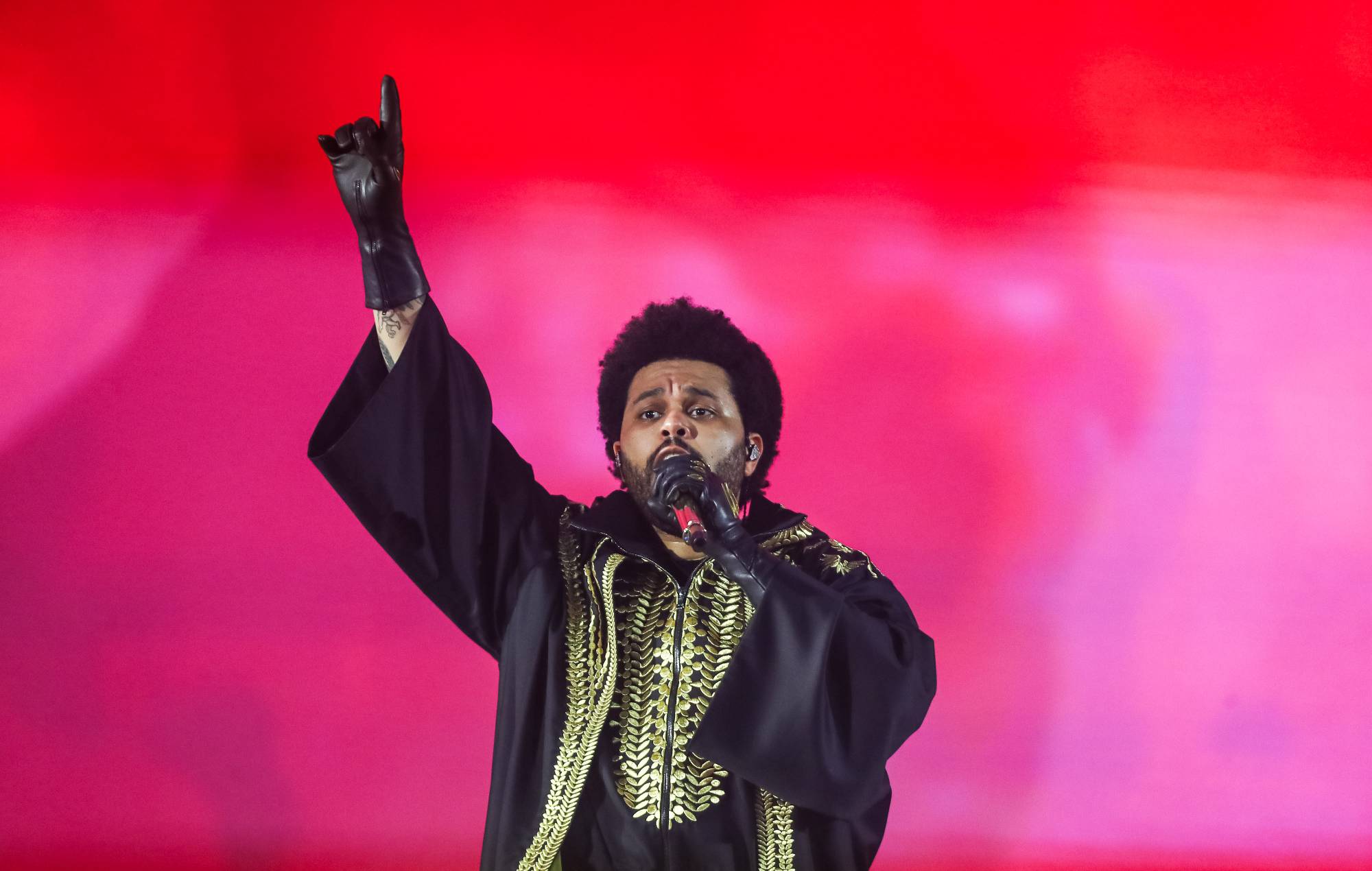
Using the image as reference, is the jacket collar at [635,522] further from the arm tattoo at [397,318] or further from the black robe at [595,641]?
the arm tattoo at [397,318]

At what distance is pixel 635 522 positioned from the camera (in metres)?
1.91

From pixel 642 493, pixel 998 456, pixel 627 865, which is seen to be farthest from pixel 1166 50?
pixel 627 865

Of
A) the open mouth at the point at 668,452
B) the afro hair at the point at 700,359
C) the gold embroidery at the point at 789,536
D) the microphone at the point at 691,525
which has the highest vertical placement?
the afro hair at the point at 700,359

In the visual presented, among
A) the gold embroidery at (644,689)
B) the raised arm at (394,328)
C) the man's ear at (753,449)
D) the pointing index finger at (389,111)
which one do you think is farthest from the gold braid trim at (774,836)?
the pointing index finger at (389,111)

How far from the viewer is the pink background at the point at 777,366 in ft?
8.43

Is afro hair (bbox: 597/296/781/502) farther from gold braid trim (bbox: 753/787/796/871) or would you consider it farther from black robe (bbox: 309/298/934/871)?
gold braid trim (bbox: 753/787/796/871)

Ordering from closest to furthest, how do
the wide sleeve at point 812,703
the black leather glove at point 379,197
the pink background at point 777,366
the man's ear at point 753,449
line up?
the wide sleeve at point 812,703
the black leather glove at point 379,197
the man's ear at point 753,449
the pink background at point 777,366

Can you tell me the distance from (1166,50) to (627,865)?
243cm

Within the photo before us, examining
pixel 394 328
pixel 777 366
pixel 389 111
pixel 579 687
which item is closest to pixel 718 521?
pixel 579 687

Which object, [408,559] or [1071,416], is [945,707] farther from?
[408,559]

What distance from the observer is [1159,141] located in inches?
110

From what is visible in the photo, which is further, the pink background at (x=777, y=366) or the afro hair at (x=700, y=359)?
the pink background at (x=777, y=366)

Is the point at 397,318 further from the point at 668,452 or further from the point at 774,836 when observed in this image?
the point at 774,836

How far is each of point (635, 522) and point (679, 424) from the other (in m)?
0.19
